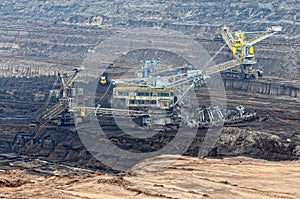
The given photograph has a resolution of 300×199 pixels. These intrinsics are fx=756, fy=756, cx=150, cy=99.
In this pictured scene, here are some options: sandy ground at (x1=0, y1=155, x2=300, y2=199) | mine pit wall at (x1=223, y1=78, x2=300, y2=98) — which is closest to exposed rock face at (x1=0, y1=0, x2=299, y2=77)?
mine pit wall at (x1=223, y1=78, x2=300, y2=98)

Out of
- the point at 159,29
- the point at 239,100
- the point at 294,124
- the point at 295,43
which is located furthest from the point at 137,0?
the point at 294,124

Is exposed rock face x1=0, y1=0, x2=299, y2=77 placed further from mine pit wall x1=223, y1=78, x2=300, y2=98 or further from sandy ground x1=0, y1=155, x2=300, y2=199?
sandy ground x1=0, y1=155, x2=300, y2=199

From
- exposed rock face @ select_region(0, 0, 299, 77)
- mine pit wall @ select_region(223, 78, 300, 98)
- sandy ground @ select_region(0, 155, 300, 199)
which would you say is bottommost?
sandy ground @ select_region(0, 155, 300, 199)

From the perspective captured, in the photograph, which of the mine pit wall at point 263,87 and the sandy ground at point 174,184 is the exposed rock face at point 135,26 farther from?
the sandy ground at point 174,184

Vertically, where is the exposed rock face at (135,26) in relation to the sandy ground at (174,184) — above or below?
above

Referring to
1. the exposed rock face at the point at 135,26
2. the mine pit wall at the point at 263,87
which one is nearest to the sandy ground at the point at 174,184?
the mine pit wall at the point at 263,87
